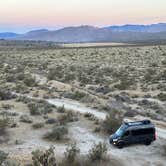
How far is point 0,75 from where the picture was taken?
53.6 m

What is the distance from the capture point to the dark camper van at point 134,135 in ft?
73.1

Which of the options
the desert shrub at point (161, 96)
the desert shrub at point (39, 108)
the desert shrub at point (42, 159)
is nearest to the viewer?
the desert shrub at point (42, 159)

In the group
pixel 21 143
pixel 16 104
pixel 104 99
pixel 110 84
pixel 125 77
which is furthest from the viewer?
pixel 125 77

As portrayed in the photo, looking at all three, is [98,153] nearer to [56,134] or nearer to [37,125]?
[56,134]

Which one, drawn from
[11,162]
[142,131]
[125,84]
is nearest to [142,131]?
[142,131]

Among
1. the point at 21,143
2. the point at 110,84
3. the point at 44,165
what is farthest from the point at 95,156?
the point at 110,84

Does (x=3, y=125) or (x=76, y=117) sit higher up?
(x=3, y=125)

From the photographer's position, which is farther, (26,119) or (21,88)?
(21,88)

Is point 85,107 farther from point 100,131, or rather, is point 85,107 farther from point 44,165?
point 44,165

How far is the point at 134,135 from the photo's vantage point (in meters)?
22.6

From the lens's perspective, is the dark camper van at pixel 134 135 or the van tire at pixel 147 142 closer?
the dark camper van at pixel 134 135

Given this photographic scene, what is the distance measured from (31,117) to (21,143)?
18.3 ft

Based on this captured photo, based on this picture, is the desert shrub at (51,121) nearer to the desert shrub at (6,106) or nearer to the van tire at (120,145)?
the desert shrub at (6,106)

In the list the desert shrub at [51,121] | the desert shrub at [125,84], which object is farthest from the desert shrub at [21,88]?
the desert shrub at [51,121]
